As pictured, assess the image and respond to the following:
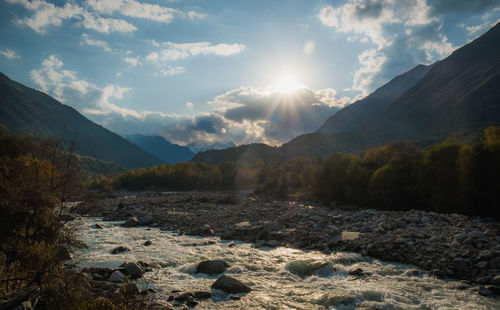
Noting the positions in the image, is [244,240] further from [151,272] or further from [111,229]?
[111,229]

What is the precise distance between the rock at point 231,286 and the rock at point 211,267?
238 cm

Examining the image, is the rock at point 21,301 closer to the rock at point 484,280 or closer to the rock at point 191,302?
the rock at point 191,302

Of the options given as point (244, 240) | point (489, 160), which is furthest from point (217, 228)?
point (489, 160)

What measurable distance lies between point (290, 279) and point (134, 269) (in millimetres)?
8158

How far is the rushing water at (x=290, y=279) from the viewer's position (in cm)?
1152

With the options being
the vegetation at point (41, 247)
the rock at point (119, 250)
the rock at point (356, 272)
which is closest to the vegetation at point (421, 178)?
the rock at point (356, 272)

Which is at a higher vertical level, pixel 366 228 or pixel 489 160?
pixel 489 160

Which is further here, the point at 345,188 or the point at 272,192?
the point at 272,192

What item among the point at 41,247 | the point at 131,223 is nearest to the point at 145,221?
the point at 131,223

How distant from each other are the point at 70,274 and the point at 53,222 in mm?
3054

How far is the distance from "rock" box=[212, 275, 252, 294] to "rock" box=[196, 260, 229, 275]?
2376 mm

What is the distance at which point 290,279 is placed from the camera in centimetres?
1459

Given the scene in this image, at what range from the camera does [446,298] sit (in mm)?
12016

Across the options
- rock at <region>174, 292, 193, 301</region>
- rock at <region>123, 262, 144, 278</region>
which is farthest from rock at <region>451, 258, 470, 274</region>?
rock at <region>123, 262, 144, 278</region>
